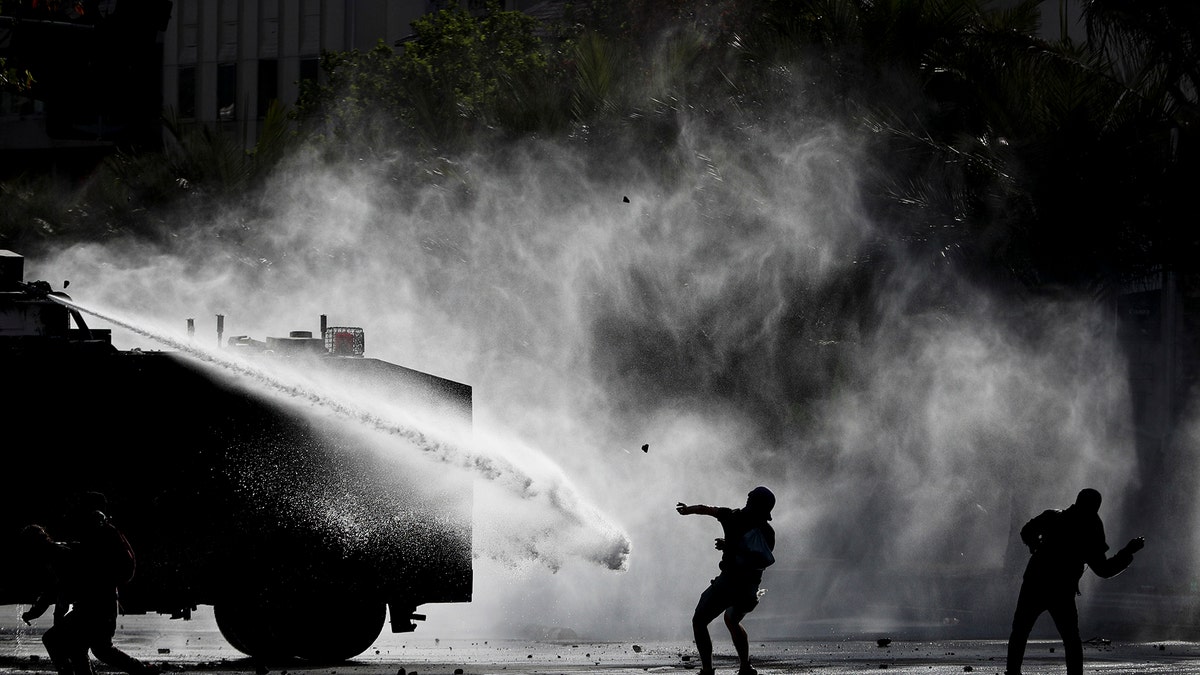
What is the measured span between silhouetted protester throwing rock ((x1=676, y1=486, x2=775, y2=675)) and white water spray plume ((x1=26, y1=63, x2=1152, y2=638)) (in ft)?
32.5

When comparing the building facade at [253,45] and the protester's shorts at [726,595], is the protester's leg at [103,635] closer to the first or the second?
the protester's shorts at [726,595]

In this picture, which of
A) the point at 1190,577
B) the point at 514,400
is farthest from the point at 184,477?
the point at 1190,577

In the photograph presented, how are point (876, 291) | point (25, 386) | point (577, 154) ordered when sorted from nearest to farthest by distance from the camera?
point (25, 386) < point (876, 291) < point (577, 154)

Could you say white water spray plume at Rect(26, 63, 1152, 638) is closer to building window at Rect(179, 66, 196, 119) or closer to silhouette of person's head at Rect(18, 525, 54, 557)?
silhouette of person's head at Rect(18, 525, 54, 557)

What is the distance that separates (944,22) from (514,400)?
7621mm

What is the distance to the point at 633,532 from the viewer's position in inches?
→ 989

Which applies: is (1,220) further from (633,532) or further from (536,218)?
(633,532)

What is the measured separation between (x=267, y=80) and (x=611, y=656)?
54107mm

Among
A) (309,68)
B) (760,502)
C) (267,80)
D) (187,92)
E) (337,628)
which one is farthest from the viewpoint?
(187,92)

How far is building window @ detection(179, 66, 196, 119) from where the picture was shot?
68.8 metres

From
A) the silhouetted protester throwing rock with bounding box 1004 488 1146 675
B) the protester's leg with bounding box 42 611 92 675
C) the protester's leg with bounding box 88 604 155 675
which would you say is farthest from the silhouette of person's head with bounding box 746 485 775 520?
the protester's leg with bounding box 42 611 92 675

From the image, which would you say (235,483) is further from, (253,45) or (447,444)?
(253,45)

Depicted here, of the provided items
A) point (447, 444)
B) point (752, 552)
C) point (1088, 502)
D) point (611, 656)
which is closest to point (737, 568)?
point (752, 552)

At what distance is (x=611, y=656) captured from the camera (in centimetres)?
1553
